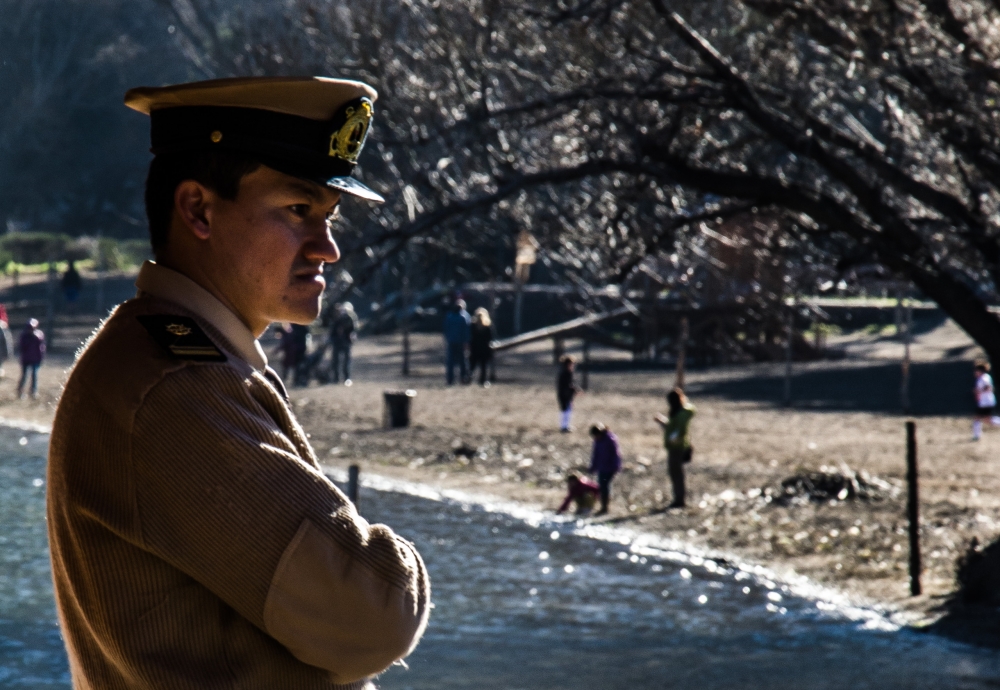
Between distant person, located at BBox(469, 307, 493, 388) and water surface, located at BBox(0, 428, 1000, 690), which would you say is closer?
water surface, located at BBox(0, 428, 1000, 690)

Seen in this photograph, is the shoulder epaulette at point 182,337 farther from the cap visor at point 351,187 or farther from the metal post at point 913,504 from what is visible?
the metal post at point 913,504

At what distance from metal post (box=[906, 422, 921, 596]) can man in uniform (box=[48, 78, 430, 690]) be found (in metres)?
9.65

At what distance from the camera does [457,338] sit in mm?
28391

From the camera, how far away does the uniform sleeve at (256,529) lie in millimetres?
1643

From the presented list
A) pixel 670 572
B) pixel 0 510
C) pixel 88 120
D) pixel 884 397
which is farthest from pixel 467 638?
pixel 88 120

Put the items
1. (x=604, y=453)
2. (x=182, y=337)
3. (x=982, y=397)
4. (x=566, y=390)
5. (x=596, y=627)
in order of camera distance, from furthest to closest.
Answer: (x=566, y=390) < (x=982, y=397) < (x=604, y=453) < (x=596, y=627) < (x=182, y=337)

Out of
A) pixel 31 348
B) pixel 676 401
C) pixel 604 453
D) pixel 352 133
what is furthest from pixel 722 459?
pixel 352 133

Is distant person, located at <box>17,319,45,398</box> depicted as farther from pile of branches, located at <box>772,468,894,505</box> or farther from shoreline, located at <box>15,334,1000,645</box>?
pile of branches, located at <box>772,468,894,505</box>

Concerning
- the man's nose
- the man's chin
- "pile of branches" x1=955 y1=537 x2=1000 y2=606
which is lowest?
"pile of branches" x1=955 y1=537 x2=1000 y2=606

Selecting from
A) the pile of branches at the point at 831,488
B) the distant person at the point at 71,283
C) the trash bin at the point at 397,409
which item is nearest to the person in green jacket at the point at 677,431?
the pile of branches at the point at 831,488

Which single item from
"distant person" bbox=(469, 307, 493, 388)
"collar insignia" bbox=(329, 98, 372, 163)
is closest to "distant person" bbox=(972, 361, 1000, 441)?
"distant person" bbox=(469, 307, 493, 388)

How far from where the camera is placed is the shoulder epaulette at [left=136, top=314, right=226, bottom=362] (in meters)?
1.72

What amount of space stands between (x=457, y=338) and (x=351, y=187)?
2642 cm

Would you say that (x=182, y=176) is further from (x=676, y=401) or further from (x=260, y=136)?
(x=676, y=401)
